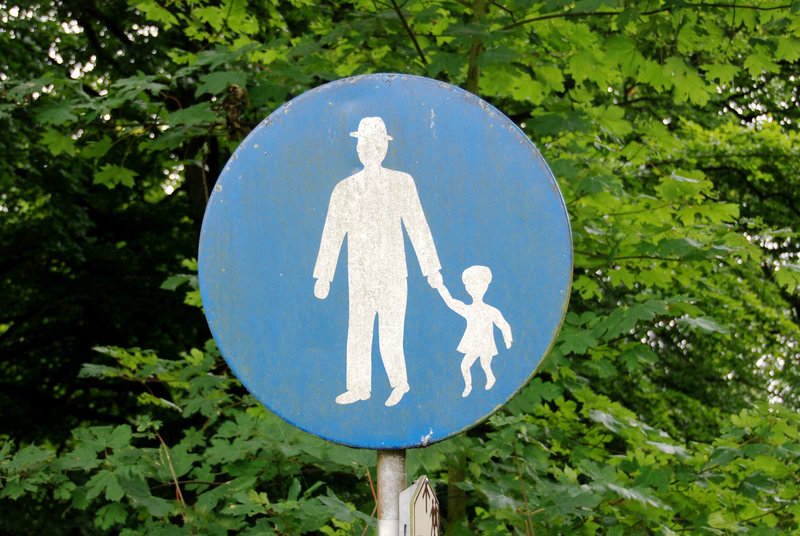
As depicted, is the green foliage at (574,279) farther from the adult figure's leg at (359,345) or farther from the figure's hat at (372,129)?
the figure's hat at (372,129)

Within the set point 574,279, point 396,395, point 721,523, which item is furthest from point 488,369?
point 574,279

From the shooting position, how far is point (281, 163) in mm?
1313

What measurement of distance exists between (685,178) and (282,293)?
255 centimetres

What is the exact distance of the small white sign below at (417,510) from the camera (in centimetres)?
114

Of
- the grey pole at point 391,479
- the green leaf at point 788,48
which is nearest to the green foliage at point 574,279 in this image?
the green leaf at point 788,48

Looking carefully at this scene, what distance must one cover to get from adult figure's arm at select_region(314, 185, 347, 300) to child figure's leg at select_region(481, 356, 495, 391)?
11.3 inches

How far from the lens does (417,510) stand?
1151 mm

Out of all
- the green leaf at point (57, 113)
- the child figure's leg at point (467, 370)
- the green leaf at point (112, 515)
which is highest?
the green leaf at point (57, 113)

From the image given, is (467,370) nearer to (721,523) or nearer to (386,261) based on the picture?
(386,261)

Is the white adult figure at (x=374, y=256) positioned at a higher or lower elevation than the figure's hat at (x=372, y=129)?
lower

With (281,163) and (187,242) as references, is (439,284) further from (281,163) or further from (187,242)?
(187,242)

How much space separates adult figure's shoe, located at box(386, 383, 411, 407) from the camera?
122 cm

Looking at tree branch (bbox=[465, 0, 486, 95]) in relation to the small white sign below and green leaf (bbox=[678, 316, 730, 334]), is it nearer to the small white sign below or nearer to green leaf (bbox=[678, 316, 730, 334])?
green leaf (bbox=[678, 316, 730, 334])

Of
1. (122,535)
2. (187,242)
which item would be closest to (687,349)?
(187,242)
